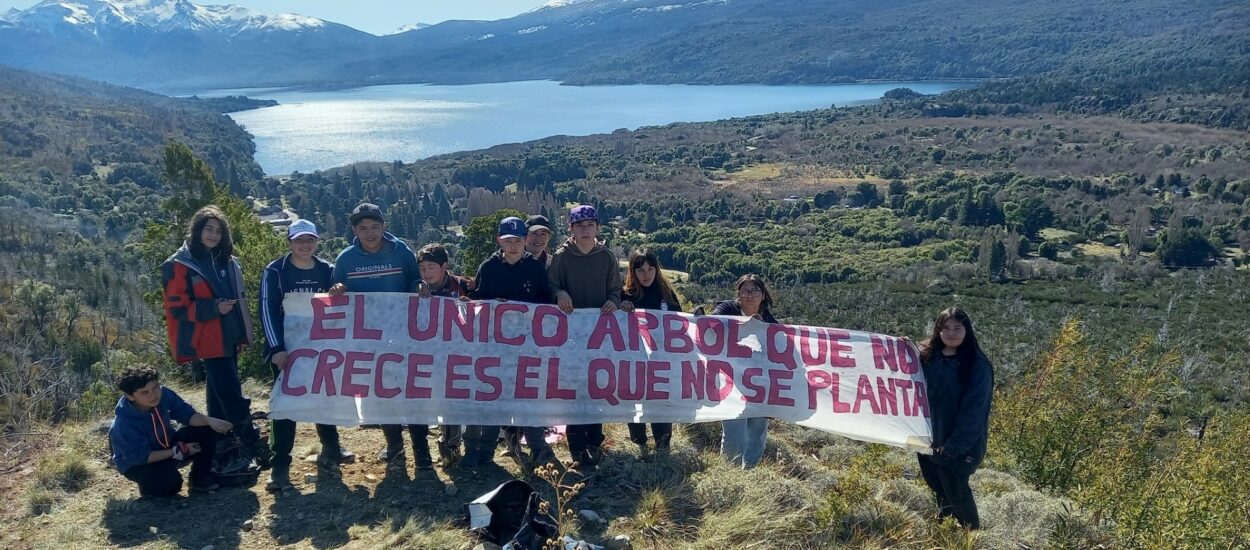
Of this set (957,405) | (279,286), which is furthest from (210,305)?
(957,405)

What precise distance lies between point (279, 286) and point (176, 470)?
1.44m

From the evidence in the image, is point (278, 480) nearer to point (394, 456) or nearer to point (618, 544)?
point (394, 456)

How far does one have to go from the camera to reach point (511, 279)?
5766 millimetres

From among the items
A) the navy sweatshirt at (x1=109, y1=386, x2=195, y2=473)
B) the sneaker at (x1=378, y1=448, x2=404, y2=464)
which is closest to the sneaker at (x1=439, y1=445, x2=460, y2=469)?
the sneaker at (x1=378, y1=448, x2=404, y2=464)

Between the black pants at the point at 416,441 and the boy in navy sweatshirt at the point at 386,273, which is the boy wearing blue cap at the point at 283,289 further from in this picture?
the black pants at the point at 416,441

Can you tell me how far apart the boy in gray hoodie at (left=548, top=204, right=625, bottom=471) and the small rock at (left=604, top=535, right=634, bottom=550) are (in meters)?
1.10

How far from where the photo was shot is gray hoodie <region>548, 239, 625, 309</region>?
226 inches

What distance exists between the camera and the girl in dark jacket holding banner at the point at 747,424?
5.82 metres

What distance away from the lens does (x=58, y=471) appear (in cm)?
562

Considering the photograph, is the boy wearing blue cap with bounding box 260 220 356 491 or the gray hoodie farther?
the gray hoodie

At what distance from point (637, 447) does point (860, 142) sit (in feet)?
428

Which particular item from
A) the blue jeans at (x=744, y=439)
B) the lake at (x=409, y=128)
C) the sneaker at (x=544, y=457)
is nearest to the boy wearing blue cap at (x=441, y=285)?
the sneaker at (x=544, y=457)

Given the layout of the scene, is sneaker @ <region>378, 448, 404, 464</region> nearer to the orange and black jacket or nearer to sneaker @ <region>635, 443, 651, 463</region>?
the orange and black jacket

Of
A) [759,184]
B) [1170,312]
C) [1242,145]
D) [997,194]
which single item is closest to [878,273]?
[1170,312]
